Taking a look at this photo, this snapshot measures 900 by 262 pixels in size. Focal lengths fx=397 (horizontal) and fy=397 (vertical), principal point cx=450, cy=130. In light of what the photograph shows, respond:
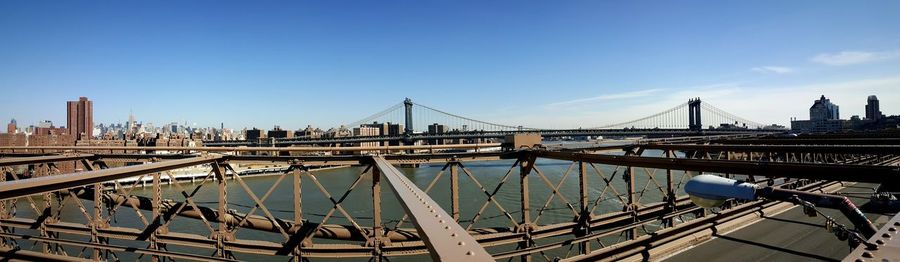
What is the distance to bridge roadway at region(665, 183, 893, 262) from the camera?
842cm

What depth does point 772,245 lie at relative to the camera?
9.32 m

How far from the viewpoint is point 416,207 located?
8.04 ft

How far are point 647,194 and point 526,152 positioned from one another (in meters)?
27.0

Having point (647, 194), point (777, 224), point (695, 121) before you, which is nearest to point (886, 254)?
point (777, 224)

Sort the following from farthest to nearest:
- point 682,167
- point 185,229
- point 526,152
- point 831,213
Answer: point 185,229 → point 831,213 → point 526,152 → point 682,167

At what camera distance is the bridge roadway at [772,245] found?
842 cm

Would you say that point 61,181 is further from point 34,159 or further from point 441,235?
point 34,159

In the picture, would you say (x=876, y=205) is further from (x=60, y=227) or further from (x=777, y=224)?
(x=60, y=227)

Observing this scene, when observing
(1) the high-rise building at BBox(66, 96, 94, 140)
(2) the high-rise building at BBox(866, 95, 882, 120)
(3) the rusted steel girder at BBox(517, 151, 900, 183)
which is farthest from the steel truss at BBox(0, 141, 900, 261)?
(2) the high-rise building at BBox(866, 95, 882, 120)

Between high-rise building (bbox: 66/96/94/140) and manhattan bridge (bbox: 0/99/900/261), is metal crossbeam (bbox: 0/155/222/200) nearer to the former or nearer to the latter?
manhattan bridge (bbox: 0/99/900/261)

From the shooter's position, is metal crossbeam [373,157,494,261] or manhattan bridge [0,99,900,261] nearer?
metal crossbeam [373,157,494,261]

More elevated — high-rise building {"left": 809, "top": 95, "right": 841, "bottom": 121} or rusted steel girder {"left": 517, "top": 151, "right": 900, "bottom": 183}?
high-rise building {"left": 809, "top": 95, "right": 841, "bottom": 121}

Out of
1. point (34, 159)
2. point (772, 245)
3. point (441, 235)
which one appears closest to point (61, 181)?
point (441, 235)

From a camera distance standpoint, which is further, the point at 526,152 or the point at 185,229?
the point at 185,229
